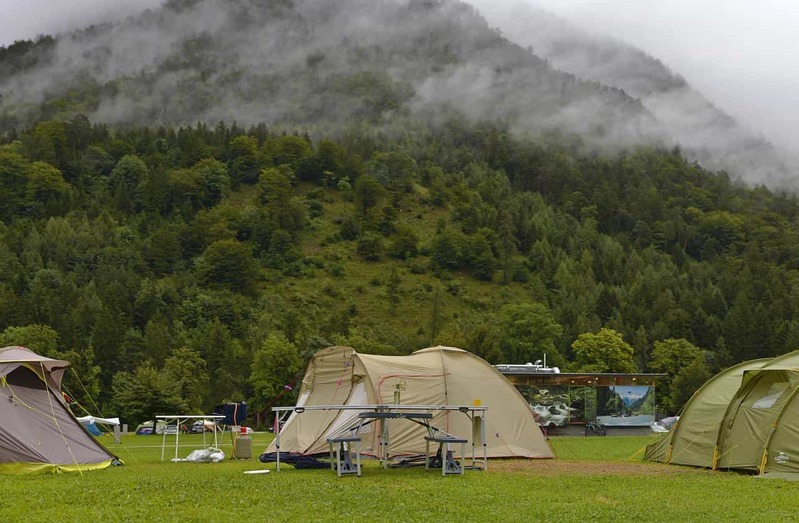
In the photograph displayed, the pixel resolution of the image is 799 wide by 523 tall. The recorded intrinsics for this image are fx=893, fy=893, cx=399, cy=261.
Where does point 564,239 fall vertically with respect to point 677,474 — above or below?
above

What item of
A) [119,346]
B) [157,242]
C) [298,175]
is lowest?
[119,346]

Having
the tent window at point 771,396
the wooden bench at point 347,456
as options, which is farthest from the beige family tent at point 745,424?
the wooden bench at point 347,456

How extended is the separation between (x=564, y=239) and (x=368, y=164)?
4443 centimetres

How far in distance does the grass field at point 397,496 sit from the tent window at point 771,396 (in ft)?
6.11

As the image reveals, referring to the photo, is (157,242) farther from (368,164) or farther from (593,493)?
(593,493)

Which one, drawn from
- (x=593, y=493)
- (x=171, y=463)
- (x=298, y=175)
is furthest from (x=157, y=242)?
(x=593, y=493)

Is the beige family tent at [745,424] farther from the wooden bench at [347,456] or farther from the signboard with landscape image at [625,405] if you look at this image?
the signboard with landscape image at [625,405]

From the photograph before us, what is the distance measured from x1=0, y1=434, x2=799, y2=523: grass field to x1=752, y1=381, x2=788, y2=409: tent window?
1862mm

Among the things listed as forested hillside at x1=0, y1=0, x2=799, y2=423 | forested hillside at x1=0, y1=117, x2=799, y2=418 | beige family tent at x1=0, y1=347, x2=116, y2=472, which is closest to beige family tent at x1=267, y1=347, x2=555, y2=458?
beige family tent at x1=0, y1=347, x2=116, y2=472

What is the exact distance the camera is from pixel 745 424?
21.7m

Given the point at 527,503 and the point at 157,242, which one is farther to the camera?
the point at 157,242

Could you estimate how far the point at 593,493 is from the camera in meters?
16.7

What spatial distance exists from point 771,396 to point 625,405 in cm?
3300

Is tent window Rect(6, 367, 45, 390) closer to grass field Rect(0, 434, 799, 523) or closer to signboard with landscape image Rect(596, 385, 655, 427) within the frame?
grass field Rect(0, 434, 799, 523)
